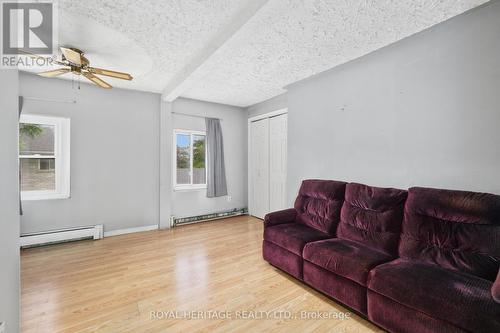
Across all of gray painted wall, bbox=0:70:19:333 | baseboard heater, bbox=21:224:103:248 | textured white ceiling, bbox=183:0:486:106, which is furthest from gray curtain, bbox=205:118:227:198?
gray painted wall, bbox=0:70:19:333

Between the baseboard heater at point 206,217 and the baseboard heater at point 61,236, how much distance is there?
48.3 inches

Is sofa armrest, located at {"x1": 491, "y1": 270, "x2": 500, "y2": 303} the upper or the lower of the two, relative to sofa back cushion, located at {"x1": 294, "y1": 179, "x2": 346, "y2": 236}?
lower

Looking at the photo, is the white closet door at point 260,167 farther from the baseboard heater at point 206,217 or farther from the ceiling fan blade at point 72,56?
the ceiling fan blade at point 72,56

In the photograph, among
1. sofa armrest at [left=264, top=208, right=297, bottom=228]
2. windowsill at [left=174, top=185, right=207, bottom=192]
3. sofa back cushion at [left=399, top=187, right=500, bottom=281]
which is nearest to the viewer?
sofa back cushion at [left=399, top=187, right=500, bottom=281]

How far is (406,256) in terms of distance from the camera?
1919mm

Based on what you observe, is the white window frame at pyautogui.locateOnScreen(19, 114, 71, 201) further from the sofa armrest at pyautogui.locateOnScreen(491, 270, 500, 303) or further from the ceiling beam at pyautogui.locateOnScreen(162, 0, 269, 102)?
the sofa armrest at pyautogui.locateOnScreen(491, 270, 500, 303)

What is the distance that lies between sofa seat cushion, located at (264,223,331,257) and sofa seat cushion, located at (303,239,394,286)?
11 centimetres

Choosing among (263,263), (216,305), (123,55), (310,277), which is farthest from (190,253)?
(123,55)

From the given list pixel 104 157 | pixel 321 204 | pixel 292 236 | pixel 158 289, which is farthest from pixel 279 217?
pixel 104 157

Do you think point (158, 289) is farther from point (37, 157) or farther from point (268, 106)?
point (268, 106)

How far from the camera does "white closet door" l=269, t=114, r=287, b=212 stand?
14.0 ft

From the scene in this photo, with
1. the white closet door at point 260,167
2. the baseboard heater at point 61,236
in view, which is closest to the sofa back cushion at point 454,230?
the white closet door at point 260,167

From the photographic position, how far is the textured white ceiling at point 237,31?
1806 millimetres

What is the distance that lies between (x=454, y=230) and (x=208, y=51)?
2851 mm
